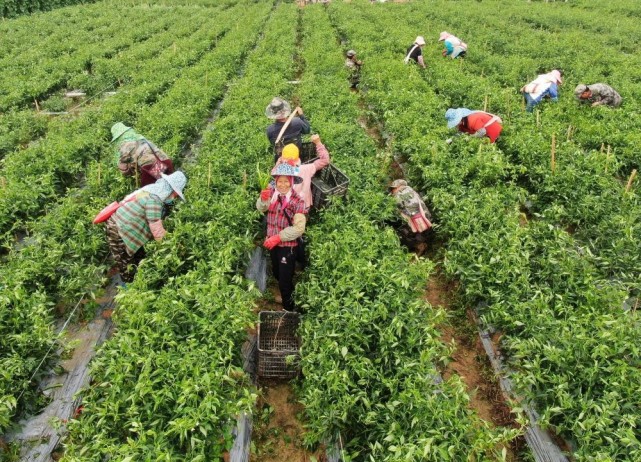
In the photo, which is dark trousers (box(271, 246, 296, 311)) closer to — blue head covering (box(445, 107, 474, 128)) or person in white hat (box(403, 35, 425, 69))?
blue head covering (box(445, 107, 474, 128))

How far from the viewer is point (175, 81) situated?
1301 centimetres

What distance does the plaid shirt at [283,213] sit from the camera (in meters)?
5.15

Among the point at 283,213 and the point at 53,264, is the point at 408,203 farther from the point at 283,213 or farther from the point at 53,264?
the point at 53,264

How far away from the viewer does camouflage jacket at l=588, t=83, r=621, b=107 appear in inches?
384

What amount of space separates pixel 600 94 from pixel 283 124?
26.0 ft

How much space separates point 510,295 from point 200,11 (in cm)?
3097

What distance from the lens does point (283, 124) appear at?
6824 mm

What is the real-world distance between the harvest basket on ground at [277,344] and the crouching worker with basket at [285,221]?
14.0 inches

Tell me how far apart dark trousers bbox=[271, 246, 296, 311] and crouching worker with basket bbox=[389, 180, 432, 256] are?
6.40ft

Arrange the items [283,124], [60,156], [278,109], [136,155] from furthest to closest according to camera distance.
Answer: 1. [60,156]
2. [283,124]
3. [278,109]
4. [136,155]

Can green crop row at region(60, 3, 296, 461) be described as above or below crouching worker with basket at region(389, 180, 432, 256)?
above

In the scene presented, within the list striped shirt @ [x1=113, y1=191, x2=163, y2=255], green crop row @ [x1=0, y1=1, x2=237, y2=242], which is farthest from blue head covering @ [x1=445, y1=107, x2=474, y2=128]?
green crop row @ [x1=0, y1=1, x2=237, y2=242]

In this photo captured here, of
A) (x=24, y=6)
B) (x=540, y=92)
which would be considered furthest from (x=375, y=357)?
(x=24, y=6)

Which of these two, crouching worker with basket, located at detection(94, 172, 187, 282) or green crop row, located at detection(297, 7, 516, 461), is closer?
green crop row, located at detection(297, 7, 516, 461)
